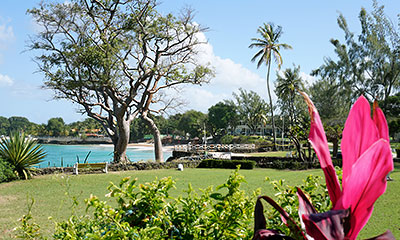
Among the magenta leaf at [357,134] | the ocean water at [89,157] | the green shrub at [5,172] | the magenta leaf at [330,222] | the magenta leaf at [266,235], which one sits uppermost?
the magenta leaf at [357,134]

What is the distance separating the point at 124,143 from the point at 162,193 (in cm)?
1844

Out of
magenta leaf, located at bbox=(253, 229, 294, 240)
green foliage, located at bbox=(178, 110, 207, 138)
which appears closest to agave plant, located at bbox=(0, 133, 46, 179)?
magenta leaf, located at bbox=(253, 229, 294, 240)

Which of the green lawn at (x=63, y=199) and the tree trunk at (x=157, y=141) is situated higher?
the tree trunk at (x=157, y=141)

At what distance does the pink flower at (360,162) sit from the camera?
0.57 m

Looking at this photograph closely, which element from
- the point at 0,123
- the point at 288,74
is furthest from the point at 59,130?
the point at 288,74

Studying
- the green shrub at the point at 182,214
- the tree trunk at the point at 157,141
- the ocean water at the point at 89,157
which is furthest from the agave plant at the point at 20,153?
the ocean water at the point at 89,157

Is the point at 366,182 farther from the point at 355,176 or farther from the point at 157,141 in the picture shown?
the point at 157,141

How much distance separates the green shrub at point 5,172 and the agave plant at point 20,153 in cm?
28

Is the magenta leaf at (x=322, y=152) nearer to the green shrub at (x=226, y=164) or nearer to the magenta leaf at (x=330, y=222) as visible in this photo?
the magenta leaf at (x=330, y=222)

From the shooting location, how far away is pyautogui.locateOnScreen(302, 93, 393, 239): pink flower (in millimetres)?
569

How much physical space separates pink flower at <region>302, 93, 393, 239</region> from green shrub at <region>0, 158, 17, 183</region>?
13808 millimetres

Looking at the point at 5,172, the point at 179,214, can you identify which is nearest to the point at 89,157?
the point at 5,172

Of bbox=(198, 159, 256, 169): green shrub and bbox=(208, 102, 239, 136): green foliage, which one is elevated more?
bbox=(208, 102, 239, 136): green foliage

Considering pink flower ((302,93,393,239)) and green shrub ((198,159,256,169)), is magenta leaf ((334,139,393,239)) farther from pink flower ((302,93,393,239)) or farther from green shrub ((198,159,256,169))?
green shrub ((198,159,256,169))
